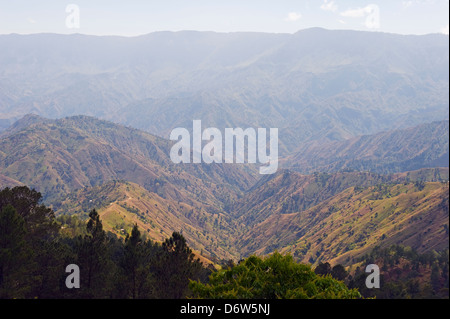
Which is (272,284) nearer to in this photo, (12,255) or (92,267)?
(92,267)

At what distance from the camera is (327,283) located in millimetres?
43438

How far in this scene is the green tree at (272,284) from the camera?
38.7 metres

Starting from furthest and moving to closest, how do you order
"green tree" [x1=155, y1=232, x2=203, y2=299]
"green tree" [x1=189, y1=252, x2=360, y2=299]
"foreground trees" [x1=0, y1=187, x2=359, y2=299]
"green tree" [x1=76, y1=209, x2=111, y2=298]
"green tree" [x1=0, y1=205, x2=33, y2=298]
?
"green tree" [x1=76, y1=209, x2=111, y2=298] → "green tree" [x1=155, y1=232, x2=203, y2=299] → "green tree" [x1=0, y1=205, x2=33, y2=298] → "foreground trees" [x1=0, y1=187, x2=359, y2=299] → "green tree" [x1=189, y1=252, x2=360, y2=299]

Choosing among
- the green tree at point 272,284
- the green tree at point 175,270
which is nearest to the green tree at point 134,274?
the green tree at point 175,270

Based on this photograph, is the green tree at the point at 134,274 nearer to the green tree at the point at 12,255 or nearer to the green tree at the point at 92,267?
the green tree at the point at 92,267

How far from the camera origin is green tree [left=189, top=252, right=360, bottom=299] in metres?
38.7

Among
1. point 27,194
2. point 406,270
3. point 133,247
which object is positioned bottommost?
point 406,270

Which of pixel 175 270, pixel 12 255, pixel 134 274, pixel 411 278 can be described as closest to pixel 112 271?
pixel 134 274

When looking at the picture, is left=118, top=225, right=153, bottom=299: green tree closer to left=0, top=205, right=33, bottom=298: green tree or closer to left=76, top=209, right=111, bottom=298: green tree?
left=76, top=209, right=111, bottom=298: green tree

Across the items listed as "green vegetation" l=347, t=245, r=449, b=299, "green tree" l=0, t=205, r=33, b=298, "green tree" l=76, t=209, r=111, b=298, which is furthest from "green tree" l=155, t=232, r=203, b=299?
"green vegetation" l=347, t=245, r=449, b=299

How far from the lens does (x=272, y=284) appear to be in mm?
40906
